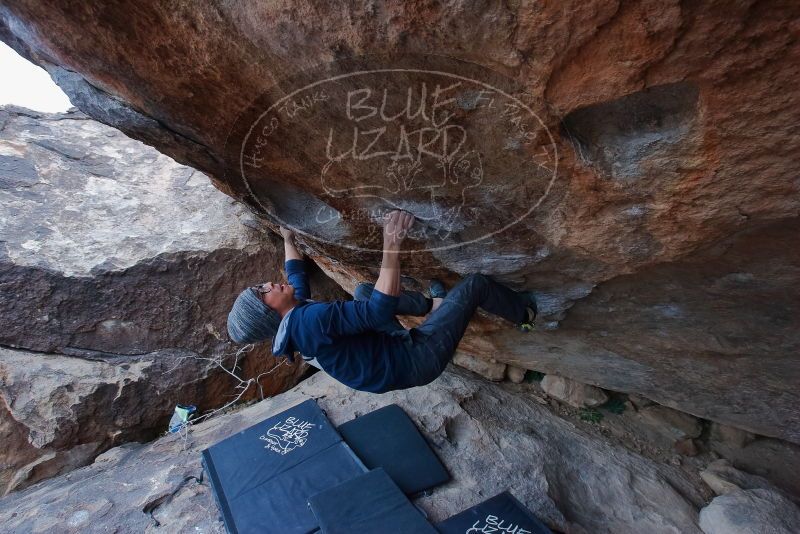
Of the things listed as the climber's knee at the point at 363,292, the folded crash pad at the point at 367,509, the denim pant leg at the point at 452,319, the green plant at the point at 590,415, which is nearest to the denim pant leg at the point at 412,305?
the climber's knee at the point at 363,292

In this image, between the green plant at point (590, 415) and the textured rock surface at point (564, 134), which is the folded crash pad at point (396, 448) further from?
the green plant at point (590, 415)

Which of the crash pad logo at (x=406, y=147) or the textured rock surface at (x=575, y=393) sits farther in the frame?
the textured rock surface at (x=575, y=393)

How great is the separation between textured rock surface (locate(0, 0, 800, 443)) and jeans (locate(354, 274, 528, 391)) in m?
0.13

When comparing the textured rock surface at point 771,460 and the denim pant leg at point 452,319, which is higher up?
the denim pant leg at point 452,319

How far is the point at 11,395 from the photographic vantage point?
3580mm

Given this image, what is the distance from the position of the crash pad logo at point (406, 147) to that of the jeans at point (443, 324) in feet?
1.02

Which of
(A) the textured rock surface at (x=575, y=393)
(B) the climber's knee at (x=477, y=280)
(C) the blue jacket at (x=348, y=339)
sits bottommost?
(A) the textured rock surface at (x=575, y=393)

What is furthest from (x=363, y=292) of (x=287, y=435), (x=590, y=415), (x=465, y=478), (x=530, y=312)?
(x=590, y=415)

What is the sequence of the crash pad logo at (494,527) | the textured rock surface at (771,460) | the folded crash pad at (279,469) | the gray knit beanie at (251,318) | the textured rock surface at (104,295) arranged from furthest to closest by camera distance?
the textured rock surface at (104,295), the textured rock surface at (771,460), the folded crash pad at (279,469), the crash pad logo at (494,527), the gray knit beanie at (251,318)

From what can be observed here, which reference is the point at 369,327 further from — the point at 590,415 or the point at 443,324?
the point at 590,415

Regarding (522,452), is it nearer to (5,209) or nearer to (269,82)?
(269,82)

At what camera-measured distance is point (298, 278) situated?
289 cm

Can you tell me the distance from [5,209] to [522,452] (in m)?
4.55

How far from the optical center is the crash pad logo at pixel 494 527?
8.01 ft
